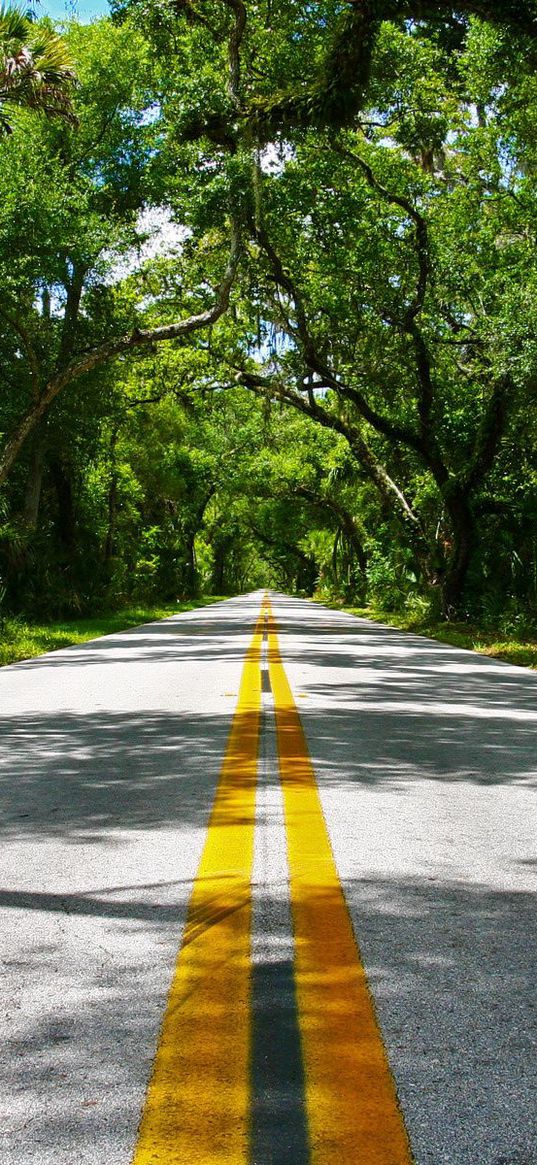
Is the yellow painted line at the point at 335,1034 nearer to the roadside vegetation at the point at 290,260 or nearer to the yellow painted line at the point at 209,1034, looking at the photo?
the yellow painted line at the point at 209,1034

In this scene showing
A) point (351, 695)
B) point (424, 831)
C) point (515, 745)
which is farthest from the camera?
point (351, 695)

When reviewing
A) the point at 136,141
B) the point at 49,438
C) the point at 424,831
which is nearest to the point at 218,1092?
the point at 424,831

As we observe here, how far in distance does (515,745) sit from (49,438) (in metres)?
18.8

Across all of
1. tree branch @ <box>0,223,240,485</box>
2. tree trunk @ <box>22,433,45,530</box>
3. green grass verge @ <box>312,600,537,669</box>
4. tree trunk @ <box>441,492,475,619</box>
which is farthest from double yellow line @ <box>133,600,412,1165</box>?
tree trunk @ <box>22,433,45,530</box>

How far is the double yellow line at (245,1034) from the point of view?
7.14 feet

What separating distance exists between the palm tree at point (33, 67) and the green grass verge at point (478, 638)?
11156mm

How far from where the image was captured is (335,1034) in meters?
2.67

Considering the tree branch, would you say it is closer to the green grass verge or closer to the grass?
the grass

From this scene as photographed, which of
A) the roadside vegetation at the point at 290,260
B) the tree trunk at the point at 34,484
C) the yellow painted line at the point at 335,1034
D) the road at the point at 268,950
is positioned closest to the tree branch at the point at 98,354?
the roadside vegetation at the point at 290,260

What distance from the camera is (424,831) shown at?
16.0ft

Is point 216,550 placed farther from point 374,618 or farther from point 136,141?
point 136,141

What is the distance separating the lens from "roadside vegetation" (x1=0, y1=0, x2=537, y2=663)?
55.7 feet

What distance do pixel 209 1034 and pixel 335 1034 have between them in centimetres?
32

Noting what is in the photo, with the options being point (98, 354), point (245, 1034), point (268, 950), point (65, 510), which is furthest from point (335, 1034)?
point (65, 510)
